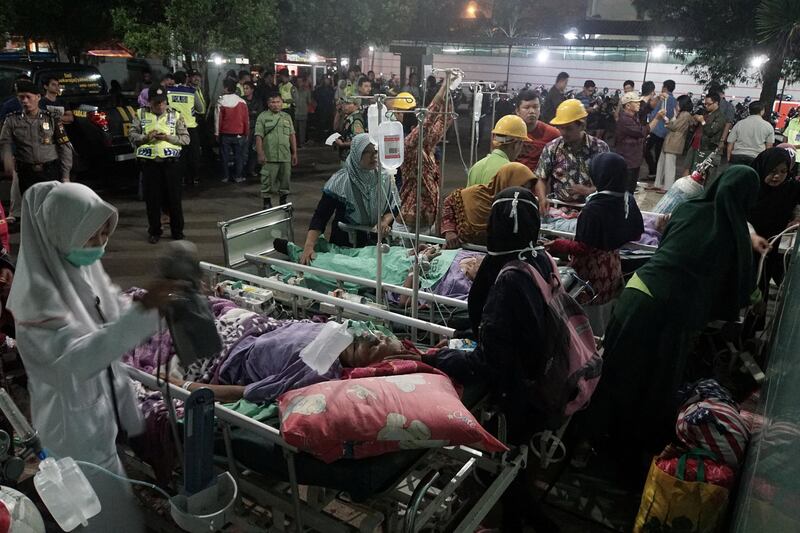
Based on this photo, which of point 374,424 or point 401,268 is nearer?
point 374,424

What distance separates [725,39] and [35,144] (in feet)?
43.3

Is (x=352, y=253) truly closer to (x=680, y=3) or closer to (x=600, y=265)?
(x=600, y=265)

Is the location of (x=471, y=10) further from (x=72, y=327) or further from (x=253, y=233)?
(x=72, y=327)

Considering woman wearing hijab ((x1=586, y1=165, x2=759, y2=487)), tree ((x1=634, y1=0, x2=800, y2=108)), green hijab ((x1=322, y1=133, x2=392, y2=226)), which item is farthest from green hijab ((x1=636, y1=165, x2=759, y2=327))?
tree ((x1=634, y1=0, x2=800, y2=108))

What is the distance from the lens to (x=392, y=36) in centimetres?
1906

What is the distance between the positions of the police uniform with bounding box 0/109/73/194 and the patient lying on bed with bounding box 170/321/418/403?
209 inches

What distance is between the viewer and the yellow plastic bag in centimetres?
282

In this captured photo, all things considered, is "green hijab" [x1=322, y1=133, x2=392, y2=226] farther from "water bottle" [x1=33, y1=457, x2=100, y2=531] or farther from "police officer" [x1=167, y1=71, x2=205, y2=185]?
"police officer" [x1=167, y1=71, x2=205, y2=185]

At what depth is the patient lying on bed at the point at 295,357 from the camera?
2.87 metres

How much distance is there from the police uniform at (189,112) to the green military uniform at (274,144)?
1.18m

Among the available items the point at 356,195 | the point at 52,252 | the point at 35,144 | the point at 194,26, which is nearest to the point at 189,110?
the point at 35,144

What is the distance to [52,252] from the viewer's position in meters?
2.00

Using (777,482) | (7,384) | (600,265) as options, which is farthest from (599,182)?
(7,384)

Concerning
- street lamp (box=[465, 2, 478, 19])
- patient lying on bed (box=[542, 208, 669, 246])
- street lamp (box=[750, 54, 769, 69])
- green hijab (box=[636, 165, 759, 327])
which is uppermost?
street lamp (box=[465, 2, 478, 19])
